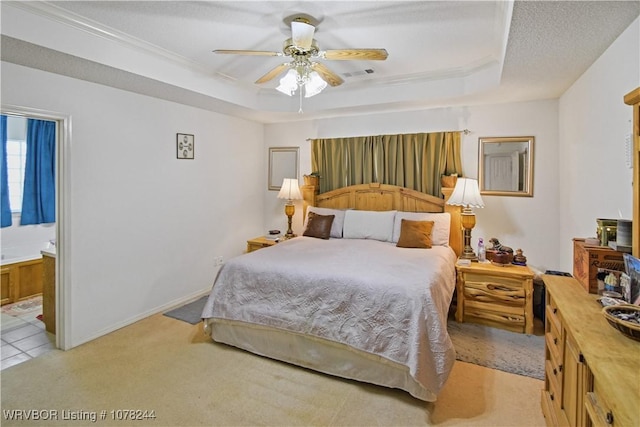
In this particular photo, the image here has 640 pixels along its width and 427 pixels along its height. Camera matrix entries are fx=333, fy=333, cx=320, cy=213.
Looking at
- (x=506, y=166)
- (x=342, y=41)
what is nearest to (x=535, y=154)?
(x=506, y=166)

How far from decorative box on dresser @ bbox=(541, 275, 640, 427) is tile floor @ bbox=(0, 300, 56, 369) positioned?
3.75 meters

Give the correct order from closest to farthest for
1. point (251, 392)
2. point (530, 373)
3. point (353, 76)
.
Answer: point (251, 392) → point (530, 373) → point (353, 76)

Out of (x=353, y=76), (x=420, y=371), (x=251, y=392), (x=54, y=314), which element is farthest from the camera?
(x=353, y=76)

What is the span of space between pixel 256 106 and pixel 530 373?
3984 mm

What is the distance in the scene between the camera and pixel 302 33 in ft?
7.39

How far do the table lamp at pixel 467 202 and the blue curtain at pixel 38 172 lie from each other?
205 inches

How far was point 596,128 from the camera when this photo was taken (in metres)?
2.47

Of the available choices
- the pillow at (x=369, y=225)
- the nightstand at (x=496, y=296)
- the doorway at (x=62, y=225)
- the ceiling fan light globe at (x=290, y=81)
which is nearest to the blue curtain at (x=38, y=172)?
the doorway at (x=62, y=225)

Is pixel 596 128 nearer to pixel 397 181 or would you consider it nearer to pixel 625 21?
pixel 625 21

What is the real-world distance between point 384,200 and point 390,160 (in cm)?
53

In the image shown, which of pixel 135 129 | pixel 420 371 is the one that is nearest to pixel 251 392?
pixel 420 371

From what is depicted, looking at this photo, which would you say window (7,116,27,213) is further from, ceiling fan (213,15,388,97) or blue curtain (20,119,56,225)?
ceiling fan (213,15,388,97)

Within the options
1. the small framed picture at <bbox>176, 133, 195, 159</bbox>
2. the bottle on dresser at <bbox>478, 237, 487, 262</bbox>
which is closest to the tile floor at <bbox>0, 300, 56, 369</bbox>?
the small framed picture at <bbox>176, 133, 195, 159</bbox>

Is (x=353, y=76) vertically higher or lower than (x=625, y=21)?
higher
